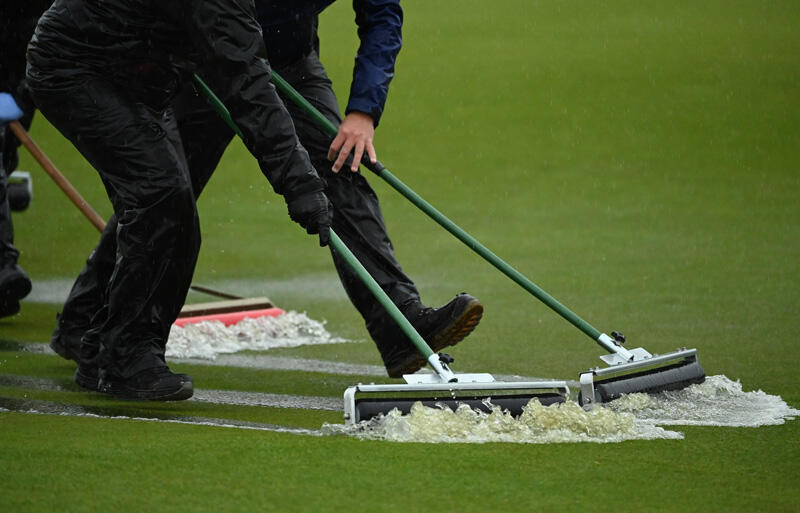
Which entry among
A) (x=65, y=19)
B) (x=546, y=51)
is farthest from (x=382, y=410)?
(x=546, y=51)

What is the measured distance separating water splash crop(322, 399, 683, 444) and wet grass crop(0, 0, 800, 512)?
2.7 inches

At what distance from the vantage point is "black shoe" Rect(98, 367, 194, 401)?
11.9 ft

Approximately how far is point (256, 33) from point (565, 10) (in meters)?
8.45

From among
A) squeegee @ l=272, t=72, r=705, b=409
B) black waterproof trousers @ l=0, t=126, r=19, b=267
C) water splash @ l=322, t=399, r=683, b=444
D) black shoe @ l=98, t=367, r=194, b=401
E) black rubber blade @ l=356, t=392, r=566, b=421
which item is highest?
black waterproof trousers @ l=0, t=126, r=19, b=267

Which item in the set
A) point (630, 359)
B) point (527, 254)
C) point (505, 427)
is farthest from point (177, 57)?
point (527, 254)

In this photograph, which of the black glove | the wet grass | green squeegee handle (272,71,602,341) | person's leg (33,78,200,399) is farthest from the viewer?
green squeegee handle (272,71,602,341)

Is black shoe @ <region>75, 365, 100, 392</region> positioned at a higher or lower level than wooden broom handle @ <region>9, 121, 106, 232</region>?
lower

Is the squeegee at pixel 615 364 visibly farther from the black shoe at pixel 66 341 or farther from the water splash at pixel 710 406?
the black shoe at pixel 66 341

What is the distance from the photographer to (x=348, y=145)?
12.6 feet

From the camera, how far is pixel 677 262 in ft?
21.2

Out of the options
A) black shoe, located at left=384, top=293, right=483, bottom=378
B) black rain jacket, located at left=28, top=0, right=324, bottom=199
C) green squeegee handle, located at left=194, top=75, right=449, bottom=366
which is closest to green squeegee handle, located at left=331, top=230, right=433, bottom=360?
green squeegee handle, located at left=194, top=75, right=449, bottom=366

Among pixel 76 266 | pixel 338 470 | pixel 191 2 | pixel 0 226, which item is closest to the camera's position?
pixel 338 470

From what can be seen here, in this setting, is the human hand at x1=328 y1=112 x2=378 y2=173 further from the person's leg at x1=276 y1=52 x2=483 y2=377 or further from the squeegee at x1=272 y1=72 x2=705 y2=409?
the person's leg at x1=276 y1=52 x2=483 y2=377

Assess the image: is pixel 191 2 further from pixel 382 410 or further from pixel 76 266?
pixel 76 266
